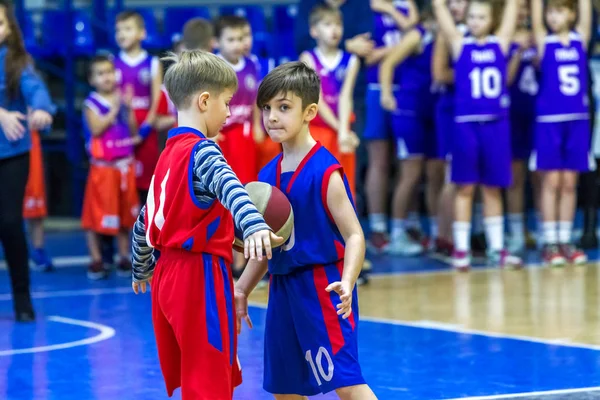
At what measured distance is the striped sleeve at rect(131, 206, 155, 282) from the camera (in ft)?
11.1

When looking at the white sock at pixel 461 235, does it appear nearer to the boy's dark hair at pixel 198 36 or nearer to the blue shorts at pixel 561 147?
the blue shorts at pixel 561 147

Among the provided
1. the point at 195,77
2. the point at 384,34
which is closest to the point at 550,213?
the point at 384,34

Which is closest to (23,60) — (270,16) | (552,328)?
(552,328)

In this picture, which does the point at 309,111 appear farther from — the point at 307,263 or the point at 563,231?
the point at 563,231

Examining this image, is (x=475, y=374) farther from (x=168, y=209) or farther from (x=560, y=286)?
(x=560, y=286)

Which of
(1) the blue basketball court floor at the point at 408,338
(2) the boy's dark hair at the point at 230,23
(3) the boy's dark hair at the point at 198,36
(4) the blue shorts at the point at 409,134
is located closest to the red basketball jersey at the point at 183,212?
(1) the blue basketball court floor at the point at 408,338

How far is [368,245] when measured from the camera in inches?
360

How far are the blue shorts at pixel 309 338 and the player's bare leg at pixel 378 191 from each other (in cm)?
540

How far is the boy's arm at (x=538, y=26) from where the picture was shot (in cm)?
809

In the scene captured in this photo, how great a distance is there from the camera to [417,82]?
8.79 meters

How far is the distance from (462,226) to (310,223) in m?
4.69

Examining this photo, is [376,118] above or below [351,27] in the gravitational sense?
below

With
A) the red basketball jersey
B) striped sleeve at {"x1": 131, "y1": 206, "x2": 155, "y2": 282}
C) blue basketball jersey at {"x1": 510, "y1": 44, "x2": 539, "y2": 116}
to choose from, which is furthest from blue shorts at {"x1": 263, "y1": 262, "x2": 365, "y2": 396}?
blue basketball jersey at {"x1": 510, "y1": 44, "x2": 539, "y2": 116}

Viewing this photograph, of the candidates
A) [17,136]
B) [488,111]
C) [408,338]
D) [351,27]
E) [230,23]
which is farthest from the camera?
[488,111]
